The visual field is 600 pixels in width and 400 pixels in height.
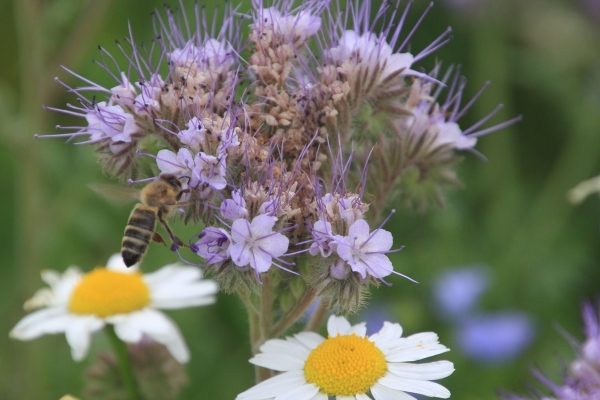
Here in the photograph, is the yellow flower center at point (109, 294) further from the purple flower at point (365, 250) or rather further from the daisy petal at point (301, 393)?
the purple flower at point (365, 250)

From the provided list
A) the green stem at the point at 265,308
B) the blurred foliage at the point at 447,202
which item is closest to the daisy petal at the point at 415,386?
the green stem at the point at 265,308

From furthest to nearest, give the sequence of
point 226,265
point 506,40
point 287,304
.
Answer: point 506,40 → point 287,304 → point 226,265

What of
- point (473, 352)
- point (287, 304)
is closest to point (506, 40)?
point (473, 352)

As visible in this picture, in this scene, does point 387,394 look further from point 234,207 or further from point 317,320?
point 234,207

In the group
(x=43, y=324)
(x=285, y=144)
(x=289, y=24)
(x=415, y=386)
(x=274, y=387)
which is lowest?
(x=43, y=324)

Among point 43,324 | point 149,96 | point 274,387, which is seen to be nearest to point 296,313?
point 274,387

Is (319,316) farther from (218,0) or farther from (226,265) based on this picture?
(218,0)
